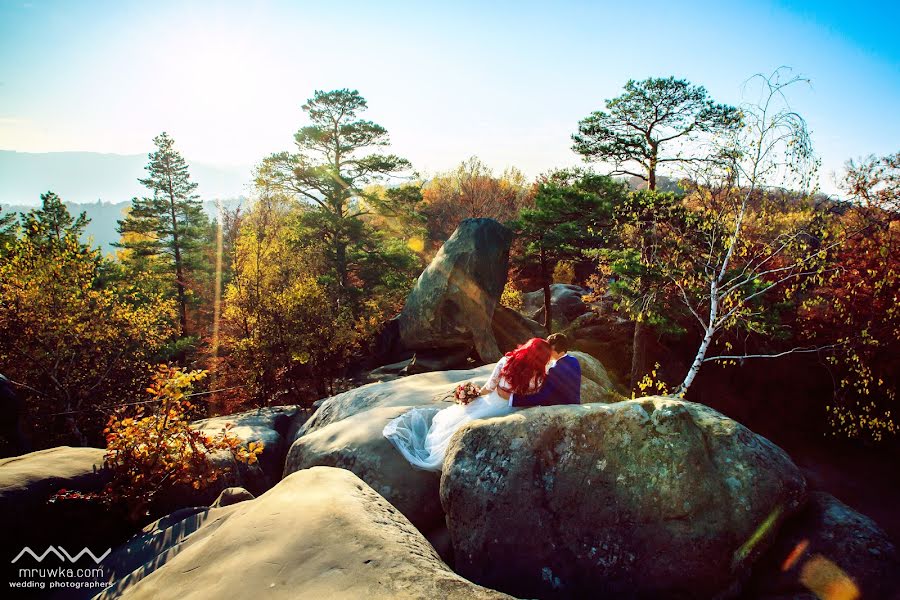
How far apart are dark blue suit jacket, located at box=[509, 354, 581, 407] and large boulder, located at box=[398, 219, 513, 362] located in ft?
39.7

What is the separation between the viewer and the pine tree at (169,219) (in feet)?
97.1

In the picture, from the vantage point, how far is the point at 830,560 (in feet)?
15.6

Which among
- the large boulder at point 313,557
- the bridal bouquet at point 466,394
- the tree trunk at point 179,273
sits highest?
the tree trunk at point 179,273

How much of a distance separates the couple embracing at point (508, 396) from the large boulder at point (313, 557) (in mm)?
3026

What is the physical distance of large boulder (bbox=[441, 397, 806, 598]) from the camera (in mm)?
4555

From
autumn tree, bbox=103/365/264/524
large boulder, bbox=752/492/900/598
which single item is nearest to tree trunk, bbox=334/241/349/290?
autumn tree, bbox=103/365/264/524

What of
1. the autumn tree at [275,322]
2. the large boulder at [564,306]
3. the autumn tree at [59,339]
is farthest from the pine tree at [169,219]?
the large boulder at [564,306]

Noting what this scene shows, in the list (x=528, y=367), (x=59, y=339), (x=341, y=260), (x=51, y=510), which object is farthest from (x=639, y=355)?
(x=59, y=339)

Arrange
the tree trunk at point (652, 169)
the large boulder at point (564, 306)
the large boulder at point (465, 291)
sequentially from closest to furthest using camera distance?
the tree trunk at point (652, 169) < the large boulder at point (465, 291) < the large boulder at point (564, 306)

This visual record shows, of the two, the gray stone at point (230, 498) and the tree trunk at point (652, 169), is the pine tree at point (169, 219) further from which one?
the tree trunk at point (652, 169)

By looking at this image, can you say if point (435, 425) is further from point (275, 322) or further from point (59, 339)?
point (59, 339)

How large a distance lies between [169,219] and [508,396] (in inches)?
1284

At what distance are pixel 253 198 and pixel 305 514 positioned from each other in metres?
41.7

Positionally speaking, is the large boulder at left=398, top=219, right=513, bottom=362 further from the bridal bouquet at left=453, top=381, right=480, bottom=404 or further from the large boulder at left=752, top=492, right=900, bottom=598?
the large boulder at left=752, top=492, right=900, bottom=598
